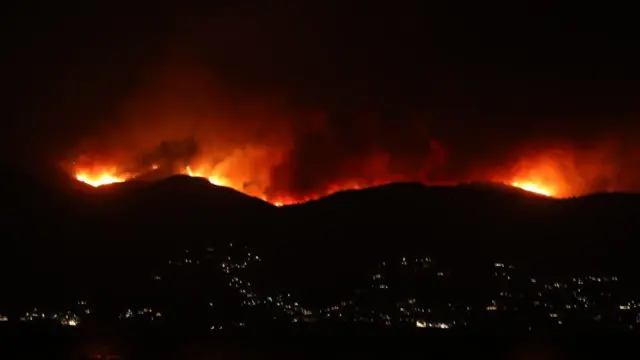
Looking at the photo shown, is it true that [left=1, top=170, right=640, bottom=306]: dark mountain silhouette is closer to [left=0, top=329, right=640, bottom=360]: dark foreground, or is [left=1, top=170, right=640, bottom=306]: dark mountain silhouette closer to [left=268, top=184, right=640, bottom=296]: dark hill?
[left=268, top=184, right=640, bottom=296]: dark hill

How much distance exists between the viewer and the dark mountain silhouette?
72812mm

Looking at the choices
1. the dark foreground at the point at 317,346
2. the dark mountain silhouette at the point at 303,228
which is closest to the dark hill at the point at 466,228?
the dark mountain silhouette at the point at 303,228

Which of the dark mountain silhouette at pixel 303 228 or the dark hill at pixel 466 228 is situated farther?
the dark hill at pixel 466 228

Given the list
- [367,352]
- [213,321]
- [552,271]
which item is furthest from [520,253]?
[367,352]

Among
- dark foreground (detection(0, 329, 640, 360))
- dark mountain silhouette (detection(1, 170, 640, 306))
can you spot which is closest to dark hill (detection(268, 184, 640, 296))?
dark mountain silhouette (detection(1, 170, 640, 306))

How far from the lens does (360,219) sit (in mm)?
77312

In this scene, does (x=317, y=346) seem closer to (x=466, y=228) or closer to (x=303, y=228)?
(x=303, y=228)

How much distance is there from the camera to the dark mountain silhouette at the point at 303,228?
72.8m

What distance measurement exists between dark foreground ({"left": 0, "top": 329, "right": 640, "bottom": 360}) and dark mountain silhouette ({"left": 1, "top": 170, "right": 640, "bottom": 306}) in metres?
13.7

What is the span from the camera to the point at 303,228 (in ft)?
251

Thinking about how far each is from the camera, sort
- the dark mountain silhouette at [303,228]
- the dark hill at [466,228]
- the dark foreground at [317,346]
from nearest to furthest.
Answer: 1. the dark foreground at [317,346]
2. the dark mountain silhouette at [303,228]
3. the dark hill at [466,228]

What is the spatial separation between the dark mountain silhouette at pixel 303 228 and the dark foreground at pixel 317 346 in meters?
13.7

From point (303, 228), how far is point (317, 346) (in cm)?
2780

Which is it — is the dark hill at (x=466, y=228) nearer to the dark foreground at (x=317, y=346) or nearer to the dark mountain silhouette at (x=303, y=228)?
the dark mountain silhouette at (x=303, y=228)
